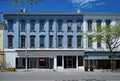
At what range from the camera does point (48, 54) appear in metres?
49.8

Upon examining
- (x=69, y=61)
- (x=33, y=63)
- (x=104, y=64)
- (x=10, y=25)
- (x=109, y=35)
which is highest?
(x=10, y=25)

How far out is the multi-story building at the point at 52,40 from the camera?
4944 cm

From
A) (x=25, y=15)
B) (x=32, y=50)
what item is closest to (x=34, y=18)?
(x=25, y=15)

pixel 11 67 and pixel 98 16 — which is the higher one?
pixel 98 16

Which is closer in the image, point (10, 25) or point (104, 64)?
point (10, 25)

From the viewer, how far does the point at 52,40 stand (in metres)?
49.8

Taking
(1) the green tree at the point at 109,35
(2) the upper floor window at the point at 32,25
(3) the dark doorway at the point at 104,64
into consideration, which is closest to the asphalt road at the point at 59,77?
(1) the green tree at the point at 109,35

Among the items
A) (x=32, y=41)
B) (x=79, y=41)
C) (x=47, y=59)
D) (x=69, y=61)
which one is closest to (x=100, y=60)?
(x=79, y=41)

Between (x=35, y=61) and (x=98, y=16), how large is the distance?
570 inches

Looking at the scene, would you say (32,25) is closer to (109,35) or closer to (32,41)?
(32,41)

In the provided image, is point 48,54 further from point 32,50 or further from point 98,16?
point 98,16

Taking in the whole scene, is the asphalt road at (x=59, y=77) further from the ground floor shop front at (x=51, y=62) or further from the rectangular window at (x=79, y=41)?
the rectangular window at (x=79, y=41)

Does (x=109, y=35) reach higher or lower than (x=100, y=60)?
higher

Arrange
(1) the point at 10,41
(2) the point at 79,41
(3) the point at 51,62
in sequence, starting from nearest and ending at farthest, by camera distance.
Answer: (1) the point at 10,41 < (2) the point at 79,41 < (3) the point at 51,62
